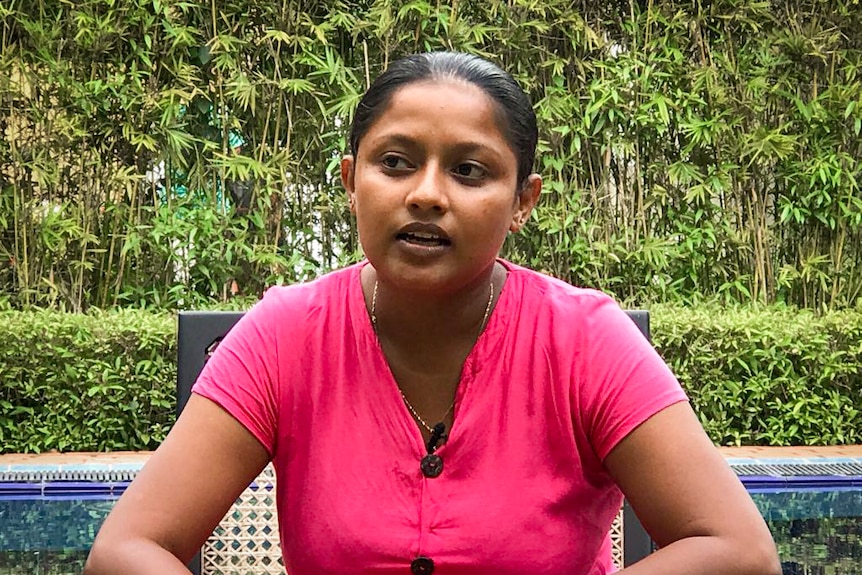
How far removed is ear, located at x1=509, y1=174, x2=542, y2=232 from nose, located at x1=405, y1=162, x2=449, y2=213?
0.47 ft

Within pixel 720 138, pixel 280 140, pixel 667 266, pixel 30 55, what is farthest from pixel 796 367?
pixel 30 55

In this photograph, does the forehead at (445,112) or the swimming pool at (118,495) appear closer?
the forehead at (445,112)

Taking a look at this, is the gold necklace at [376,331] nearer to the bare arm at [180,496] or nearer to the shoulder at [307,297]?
the shoulder at [307,297]

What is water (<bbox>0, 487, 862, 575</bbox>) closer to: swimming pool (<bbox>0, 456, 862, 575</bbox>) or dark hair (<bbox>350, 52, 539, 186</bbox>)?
swimming pool (<bbox>0, 456, 862, 575</bbox>)

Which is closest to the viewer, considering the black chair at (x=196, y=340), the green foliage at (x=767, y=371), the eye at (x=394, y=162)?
the eye at (x=394, y=162)

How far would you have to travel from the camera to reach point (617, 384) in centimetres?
140

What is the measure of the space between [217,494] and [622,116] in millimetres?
5184

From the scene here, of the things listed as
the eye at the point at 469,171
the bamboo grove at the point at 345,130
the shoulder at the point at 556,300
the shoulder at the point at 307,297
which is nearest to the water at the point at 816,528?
the bamboo grove at the point at 345,130

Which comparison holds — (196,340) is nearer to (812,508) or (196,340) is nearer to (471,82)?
(471,82)

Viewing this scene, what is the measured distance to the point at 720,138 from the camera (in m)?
6.40

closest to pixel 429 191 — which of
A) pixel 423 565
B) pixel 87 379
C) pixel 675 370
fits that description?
pixel 423 565

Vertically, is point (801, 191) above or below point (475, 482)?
above

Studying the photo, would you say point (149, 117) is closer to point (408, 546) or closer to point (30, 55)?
point (30, 55)

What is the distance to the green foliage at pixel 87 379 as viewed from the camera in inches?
215
